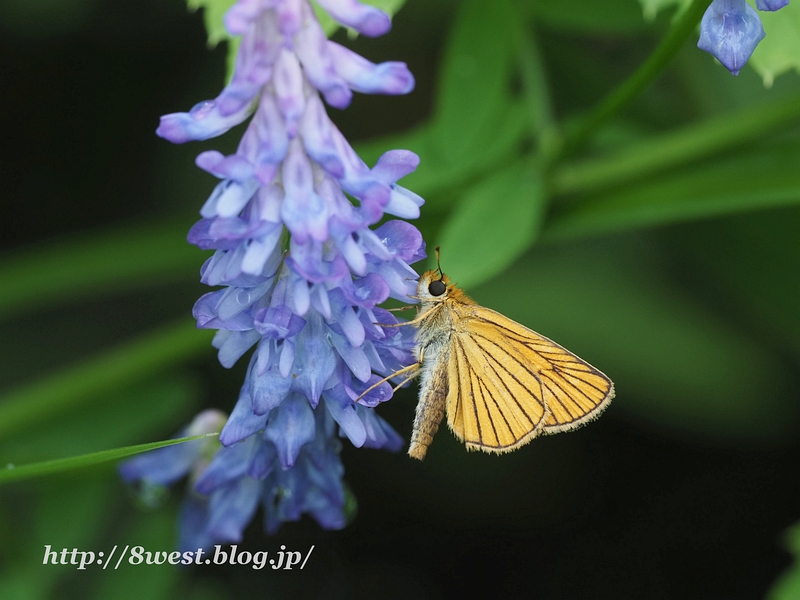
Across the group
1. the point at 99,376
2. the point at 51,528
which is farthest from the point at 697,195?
the point at 51,528

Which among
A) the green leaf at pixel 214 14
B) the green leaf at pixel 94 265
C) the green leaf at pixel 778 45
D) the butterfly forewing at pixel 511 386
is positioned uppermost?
the green leaf at pixel 94 265

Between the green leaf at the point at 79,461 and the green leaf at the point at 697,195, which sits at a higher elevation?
the green leaf at the point at 697,195

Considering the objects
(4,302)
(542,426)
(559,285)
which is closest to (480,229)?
(542,426)

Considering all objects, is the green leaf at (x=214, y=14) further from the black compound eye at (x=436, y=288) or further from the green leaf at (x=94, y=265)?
the green leaf at (x=94, y=265)

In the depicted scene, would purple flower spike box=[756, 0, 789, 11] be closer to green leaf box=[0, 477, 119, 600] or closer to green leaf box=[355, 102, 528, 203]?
green leaf box=[355, 102, 528, 203]

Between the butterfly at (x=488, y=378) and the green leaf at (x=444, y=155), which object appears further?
the green leaf at (x=444, y=155)

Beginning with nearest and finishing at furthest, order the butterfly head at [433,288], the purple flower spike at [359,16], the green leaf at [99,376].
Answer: the purple flower spike at [359,16] → the butterfly head at [433,288] → the green leaf at [99,376]

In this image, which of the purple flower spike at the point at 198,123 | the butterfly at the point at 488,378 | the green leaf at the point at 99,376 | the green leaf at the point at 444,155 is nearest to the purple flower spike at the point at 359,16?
the purple flower spike at the point at 198,123

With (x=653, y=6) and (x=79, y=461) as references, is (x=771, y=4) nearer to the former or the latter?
(x=653, y=6)
